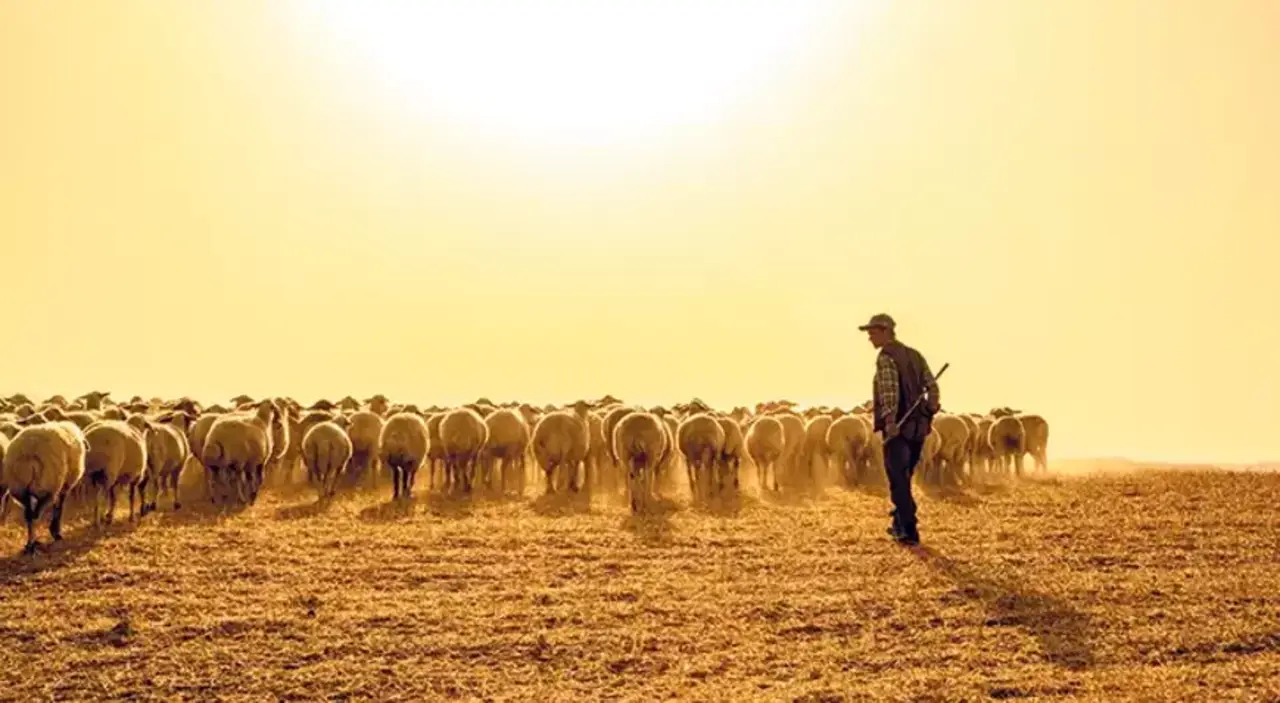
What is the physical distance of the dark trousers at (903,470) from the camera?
48.4ft

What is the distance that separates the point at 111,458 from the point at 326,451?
5.43 meters

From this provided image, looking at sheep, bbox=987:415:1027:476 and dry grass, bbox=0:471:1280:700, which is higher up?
sheep, bbox=987:415:1027:476

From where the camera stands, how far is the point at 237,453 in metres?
21.4

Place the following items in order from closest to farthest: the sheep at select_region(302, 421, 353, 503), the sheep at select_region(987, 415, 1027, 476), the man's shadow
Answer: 1. the man's shadow
2. the sheep at select_region(302, 421, 353, 503)
3. the sheep at select_region(987, 415, 1027, 476)

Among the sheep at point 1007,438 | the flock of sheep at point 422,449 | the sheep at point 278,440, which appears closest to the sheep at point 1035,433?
the flock of sheep at point 422,449

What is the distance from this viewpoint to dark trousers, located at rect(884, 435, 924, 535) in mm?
14750

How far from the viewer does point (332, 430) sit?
75.8 feet

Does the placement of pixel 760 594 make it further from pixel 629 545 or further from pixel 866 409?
pixel 866 409

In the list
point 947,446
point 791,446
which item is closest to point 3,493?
point 791,446

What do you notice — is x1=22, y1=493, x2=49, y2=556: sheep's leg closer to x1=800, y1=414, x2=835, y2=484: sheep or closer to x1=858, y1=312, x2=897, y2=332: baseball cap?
x1=858, y1=312, x2=897, y2=332: baseball cap

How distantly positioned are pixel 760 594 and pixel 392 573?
5050mm

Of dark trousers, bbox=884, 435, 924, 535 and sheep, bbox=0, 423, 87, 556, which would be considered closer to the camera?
dark trousers, bbox=884, 435, 924, 535

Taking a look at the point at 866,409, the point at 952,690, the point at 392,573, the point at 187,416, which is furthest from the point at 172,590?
the point at 866,409

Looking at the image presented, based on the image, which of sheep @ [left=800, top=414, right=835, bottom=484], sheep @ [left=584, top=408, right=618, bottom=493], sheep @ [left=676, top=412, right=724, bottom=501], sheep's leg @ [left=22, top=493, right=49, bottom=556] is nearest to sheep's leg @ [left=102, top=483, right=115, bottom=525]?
sheep's leg @ [left=22, top=493, right=49, bottom=556]
